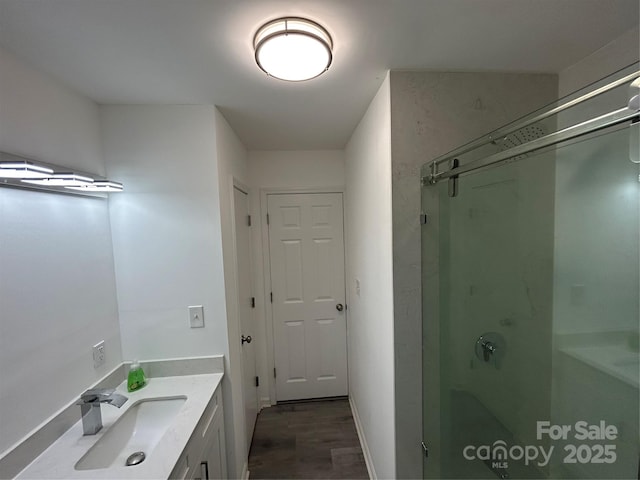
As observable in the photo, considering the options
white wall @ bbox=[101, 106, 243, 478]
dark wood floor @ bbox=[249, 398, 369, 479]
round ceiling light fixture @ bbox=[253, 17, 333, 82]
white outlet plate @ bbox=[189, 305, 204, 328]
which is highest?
round ceiling light fixture @ bbox=[253, 17, 333, 82]

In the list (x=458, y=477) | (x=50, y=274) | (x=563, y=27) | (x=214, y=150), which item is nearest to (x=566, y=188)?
(x=563, y=27)

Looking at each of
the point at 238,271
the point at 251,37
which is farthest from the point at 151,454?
the point at 251,37

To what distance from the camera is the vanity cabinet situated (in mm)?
1165

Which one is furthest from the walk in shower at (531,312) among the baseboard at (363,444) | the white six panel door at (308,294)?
the white six panel door at (308,294)

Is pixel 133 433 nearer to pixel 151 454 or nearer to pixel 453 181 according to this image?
pixel 151 454

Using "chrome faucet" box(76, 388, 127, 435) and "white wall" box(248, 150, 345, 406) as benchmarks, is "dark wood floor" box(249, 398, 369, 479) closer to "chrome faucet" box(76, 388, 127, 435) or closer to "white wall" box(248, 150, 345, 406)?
"white wall" box(248, 150, 345, 406)

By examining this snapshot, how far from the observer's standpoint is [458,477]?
1.53 metres

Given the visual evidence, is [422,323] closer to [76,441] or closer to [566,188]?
[566,188]

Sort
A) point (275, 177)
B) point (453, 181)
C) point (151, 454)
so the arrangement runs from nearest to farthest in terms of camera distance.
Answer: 1. point (151, 454)
2. point (453, 181)
3. point (275, 177)

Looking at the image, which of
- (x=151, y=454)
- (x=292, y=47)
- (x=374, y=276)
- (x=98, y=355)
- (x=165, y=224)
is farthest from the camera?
(x=374, y=276)

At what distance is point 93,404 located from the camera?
120cm

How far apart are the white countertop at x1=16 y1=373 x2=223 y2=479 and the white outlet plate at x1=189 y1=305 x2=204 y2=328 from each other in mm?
316

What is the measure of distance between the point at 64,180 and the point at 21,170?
0.62 feet

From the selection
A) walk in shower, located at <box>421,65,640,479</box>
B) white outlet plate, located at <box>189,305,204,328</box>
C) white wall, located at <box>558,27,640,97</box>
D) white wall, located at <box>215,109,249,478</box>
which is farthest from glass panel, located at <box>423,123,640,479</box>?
white outlet plate, located at <box>189,305,204,328</box>
